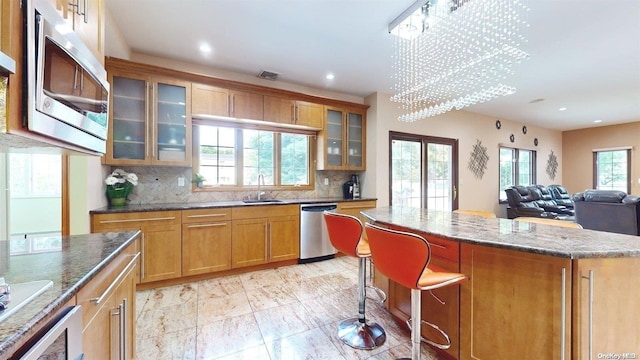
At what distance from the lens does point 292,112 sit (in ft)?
12.8

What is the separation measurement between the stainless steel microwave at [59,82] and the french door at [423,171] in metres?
4.09

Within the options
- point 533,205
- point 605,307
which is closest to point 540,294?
point 605,307

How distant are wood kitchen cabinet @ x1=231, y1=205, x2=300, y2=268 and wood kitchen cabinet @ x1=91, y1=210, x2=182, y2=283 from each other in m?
0.63

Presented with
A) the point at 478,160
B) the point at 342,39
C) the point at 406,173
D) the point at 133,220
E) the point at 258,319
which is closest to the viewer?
the point at 258,319

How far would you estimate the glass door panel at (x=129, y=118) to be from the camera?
9.46ft

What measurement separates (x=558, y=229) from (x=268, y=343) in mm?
2177

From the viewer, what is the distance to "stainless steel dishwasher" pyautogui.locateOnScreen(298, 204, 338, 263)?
147 inches

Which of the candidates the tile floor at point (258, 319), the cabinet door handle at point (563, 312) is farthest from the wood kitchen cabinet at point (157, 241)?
the cabinet door handle at point (563, 312)

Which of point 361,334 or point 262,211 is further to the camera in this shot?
point 262,211

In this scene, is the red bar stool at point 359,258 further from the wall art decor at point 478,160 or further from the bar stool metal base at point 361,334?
the wall art decor at point 478,160

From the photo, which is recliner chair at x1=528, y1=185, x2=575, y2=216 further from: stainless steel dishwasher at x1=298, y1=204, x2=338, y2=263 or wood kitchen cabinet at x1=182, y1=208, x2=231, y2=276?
wood kitchen cabinet at x1=182, y1=208, x2=231, y2=276

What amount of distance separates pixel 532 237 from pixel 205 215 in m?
3.04

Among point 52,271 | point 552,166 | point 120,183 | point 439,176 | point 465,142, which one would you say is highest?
point 465,142

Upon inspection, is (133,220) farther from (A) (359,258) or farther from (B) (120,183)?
(A) (359,258)
